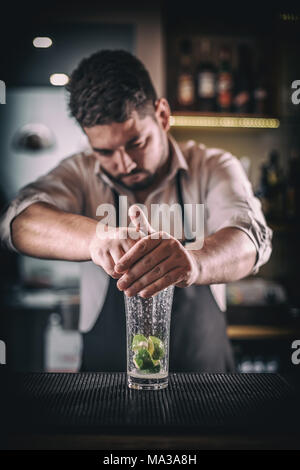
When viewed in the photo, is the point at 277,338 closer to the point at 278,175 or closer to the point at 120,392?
the point at 278,175

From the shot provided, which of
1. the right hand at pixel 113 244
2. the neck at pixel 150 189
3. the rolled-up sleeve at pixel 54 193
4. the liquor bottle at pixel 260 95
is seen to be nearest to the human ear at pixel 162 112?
the neck at pixel 150 189

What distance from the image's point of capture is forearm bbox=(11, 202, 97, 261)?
1248 millimetres

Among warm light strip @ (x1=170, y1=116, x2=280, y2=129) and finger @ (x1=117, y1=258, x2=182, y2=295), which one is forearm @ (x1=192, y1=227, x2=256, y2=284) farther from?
warm light strip @ (x1=170, y1=116, x2=280, y2=129)

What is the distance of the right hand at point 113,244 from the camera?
0.99 metres

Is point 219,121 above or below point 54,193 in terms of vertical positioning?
above

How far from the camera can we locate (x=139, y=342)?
3.06 ft

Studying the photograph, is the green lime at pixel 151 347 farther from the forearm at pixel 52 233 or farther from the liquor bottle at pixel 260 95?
the liquor bottle at pixel 260 95

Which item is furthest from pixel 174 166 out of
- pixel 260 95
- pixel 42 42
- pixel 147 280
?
pixel 42 42

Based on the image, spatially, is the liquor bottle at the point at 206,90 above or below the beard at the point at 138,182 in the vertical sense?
above

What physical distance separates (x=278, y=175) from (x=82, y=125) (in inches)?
58.3

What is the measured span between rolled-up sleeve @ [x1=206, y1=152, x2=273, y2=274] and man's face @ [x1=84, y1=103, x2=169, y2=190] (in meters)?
0.20

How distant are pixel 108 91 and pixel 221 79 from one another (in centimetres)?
125

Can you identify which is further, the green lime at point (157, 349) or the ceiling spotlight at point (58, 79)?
the ceiling spotlight at point (58, 79)

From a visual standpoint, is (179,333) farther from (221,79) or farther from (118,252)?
(221,79)
